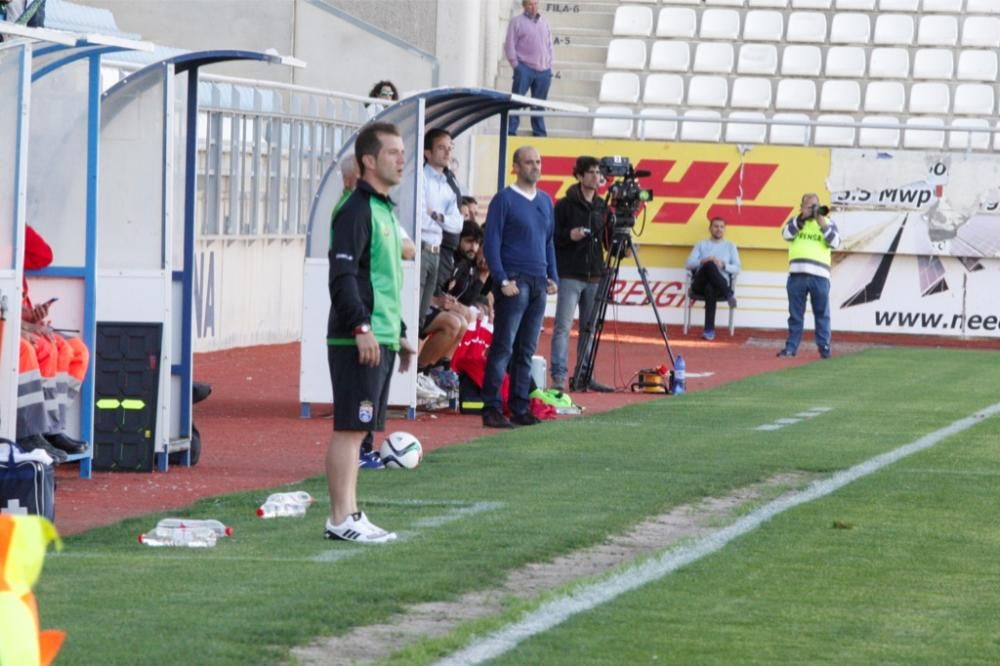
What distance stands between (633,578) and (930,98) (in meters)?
25.1

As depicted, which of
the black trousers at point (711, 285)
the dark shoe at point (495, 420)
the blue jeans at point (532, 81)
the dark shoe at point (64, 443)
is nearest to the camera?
the dark shoe at point (64, 443)

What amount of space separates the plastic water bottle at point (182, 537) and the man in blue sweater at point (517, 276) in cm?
610

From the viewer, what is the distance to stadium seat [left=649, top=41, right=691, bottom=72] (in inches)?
1309

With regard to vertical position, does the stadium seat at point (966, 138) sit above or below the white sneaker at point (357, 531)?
above

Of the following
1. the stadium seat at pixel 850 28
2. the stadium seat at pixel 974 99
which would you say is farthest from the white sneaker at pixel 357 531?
the stadium seat at pixel 850 28

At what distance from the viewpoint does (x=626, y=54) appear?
110ft

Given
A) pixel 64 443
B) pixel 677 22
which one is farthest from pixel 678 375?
pixel 677 22

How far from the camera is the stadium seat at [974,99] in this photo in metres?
31.7

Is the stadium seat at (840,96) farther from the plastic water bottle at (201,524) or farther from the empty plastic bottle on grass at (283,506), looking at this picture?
the plastic water bottle at (201,524)

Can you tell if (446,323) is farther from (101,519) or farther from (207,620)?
(207,620)

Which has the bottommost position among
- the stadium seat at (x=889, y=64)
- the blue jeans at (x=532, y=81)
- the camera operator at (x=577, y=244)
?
the camera operator at (x=577, y=244)

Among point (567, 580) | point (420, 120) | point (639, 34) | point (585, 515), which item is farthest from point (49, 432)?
point (639, 34)

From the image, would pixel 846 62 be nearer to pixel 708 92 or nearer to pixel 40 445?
pixel 708 92

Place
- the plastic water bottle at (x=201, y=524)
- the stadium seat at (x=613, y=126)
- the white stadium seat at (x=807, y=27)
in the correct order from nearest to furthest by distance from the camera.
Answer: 1. the plastic water bottle at (x=201, y=524)
2. the stadium seat at (x=613, y=126)
3. the white stadium seat at (x=807, y=27)
